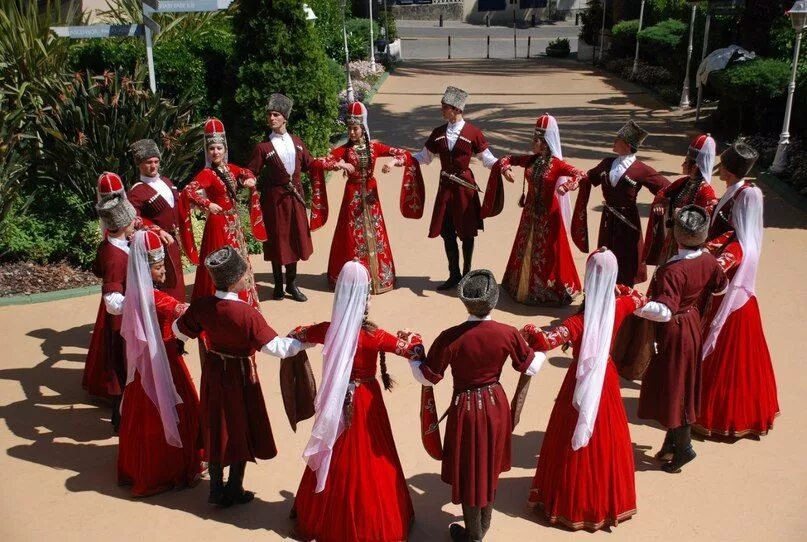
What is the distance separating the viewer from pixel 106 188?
21.0ft

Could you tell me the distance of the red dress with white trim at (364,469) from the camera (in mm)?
4961

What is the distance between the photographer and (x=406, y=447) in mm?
6289

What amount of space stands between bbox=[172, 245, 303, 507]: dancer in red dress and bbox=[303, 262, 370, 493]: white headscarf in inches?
13.3

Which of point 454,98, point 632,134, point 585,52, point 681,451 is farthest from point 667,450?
point 585,52

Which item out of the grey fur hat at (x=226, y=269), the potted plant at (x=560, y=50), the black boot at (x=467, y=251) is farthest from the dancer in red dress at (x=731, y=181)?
the potted plant at (x=560, y=50)

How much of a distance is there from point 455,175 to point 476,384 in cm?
427

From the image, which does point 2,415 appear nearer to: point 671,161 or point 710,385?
point 710,385

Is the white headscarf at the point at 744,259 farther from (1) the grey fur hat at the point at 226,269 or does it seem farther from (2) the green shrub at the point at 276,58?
(2) the green shrub at the point at 276,58

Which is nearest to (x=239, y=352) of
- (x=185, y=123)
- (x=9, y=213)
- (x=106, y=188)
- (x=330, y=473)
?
(x=330, y=473)

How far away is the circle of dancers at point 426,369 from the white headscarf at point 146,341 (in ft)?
0.04

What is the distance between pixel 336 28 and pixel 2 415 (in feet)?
50.2

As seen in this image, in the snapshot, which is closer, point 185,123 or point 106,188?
point 106,188

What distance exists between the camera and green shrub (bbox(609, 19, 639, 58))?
81.6 ft

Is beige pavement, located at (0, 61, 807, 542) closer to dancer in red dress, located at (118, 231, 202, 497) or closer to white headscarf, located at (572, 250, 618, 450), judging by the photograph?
dancer in red dress, located at (118, 231, 202, 497)
